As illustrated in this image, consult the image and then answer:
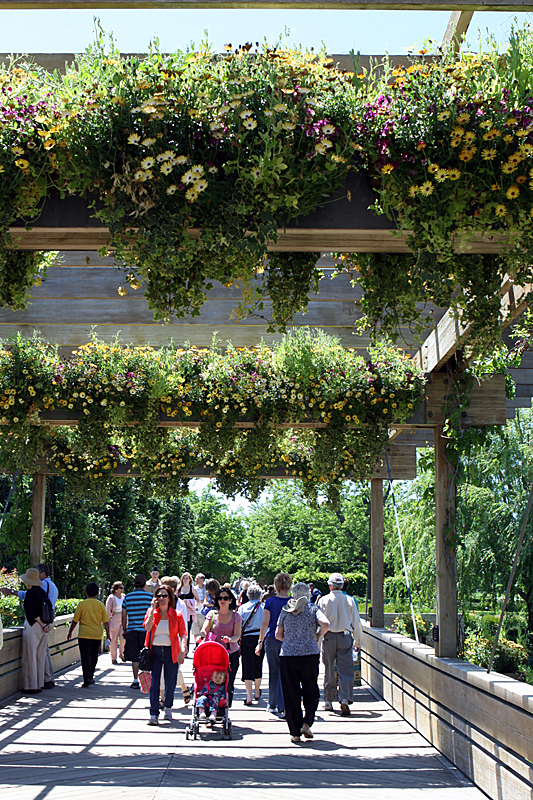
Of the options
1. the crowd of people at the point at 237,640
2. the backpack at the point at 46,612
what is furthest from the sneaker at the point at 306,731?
the backpack at the point at 46,612

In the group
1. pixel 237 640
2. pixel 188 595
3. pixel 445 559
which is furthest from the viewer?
pixel 188 595

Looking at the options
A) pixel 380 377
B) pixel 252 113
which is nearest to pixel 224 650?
pixel 380 377

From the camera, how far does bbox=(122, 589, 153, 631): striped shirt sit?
9523 mm

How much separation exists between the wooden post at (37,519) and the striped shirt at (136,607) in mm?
2682

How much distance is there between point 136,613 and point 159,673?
2.11 meters

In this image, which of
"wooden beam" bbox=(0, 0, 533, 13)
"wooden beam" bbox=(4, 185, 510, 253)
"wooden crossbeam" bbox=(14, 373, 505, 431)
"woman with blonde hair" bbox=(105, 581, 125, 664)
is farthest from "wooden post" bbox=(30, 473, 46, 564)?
"wooden beam" bbox=(0, 0, 533, 13)

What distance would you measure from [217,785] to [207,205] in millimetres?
4097

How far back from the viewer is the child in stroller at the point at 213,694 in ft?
A: 23.7

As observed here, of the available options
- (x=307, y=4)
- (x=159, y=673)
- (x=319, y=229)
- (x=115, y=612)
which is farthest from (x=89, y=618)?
(x=307, y=4)

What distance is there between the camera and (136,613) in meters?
9.67

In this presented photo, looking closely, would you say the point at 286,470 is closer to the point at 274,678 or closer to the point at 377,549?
the point at 377,549

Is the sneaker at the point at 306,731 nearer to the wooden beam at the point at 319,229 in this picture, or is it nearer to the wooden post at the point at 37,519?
the wooden beam at the point at 319,229

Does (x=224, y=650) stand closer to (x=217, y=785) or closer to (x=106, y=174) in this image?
(x=217, y=785)

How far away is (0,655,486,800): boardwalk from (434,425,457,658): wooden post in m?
0.96
